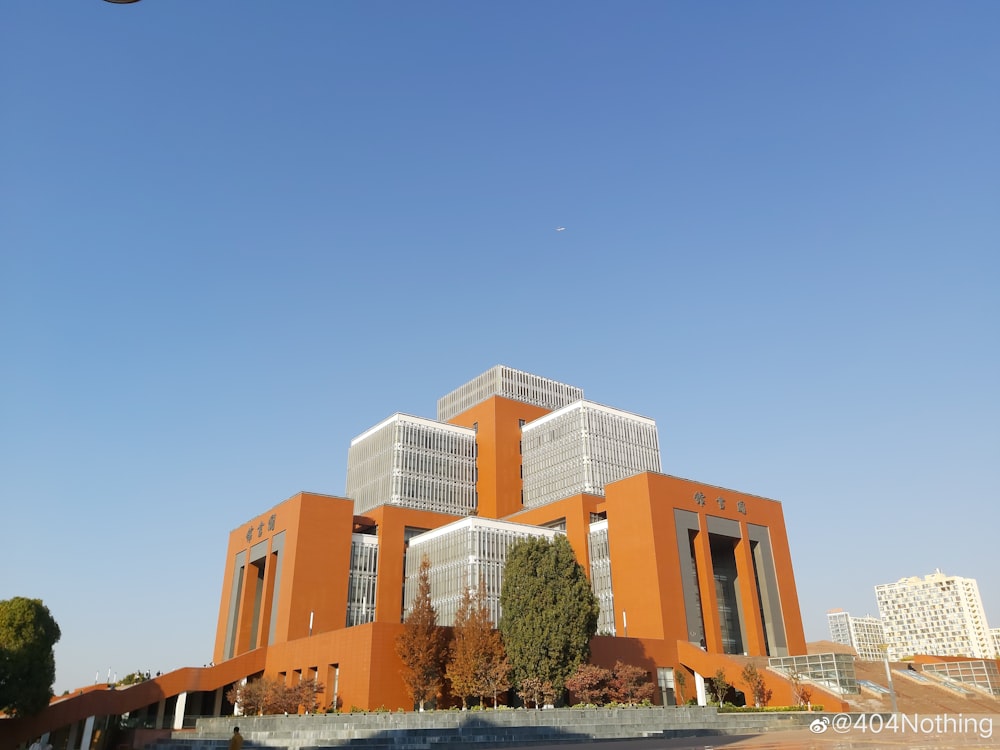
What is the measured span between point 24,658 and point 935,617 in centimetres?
20337

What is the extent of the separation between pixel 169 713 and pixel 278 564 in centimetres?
1222

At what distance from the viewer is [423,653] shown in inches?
1501

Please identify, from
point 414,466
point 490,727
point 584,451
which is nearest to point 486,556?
point 584,451

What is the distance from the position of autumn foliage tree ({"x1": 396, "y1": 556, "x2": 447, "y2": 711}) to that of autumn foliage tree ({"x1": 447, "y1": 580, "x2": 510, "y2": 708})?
1.25 m

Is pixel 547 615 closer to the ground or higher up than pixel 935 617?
closer to the ground

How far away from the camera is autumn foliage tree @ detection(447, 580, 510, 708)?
3588 cm

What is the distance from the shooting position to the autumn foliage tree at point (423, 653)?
1495 inches

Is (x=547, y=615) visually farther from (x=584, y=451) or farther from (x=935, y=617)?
(x=935, y=617)

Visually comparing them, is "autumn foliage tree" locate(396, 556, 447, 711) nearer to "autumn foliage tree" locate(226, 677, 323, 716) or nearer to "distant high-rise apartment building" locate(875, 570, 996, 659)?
"autumn foliage tree" locate(226, 677, 323, 716)

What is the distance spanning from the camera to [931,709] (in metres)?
40.2

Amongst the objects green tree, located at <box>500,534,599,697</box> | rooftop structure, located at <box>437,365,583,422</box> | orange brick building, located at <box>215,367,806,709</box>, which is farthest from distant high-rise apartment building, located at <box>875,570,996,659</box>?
green tree, located at <box>500,534,599,697</box>

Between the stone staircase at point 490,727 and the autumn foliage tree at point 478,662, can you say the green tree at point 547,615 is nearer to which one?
the autumn foliage tree at point 478,662

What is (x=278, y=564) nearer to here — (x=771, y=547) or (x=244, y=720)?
(x=244, y=720)

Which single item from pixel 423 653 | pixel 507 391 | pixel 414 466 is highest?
pixel 507 391
